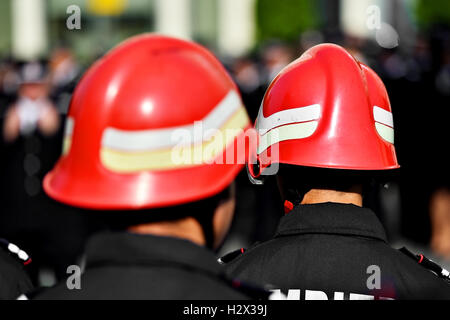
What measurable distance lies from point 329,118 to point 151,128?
3.00 ft

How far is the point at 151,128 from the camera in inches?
73.4

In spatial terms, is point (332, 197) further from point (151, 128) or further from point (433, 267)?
point (151, 128)

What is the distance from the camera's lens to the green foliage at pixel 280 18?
2309 cm

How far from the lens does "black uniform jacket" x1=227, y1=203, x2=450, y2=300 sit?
2.28m

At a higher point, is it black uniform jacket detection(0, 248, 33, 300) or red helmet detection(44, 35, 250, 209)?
red helmet detection(44, 35, 250, 209)

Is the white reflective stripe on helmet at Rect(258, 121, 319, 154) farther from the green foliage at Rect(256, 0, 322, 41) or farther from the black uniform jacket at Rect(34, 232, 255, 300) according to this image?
the green foliage at Rect(256, 0, 322, 41)

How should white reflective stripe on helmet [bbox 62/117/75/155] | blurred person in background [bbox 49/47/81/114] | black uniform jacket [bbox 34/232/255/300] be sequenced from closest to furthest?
black uniform jacket [bbox 34/232/255/300]
white reflective stripe on helmet [bbox 62/117/75/155]
blurred person in background [bbox 49/47/81/114]

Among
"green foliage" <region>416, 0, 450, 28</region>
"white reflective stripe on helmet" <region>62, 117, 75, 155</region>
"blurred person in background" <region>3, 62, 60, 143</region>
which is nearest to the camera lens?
"white reflective stripe on helmet" <region>62, 117, 75, 155</region>

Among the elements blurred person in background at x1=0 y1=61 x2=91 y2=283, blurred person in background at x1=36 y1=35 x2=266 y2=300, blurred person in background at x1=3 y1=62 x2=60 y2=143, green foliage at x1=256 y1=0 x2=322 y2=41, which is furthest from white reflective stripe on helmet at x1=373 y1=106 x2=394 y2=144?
green foliage at x1=256 y1=0 x2=322 y2=41

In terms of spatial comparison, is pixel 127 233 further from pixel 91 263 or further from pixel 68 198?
pixel 68 198

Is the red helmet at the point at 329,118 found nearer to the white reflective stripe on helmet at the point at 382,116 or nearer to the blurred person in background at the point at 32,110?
the white reflective stripe on helmet at the point at 382,116

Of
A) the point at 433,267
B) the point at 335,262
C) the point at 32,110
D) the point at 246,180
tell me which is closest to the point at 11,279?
the point at 335,262

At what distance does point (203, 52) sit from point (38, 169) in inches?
217

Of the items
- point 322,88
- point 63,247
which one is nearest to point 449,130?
point 63,247
